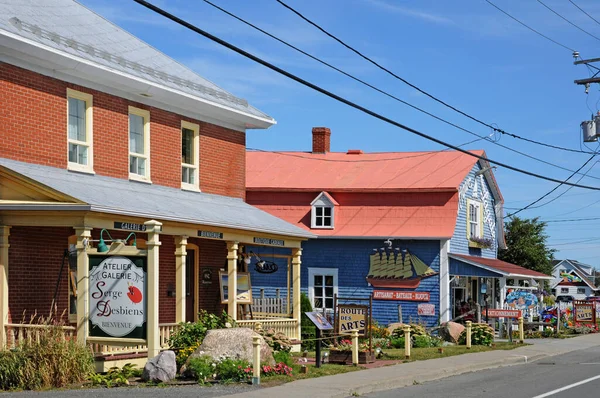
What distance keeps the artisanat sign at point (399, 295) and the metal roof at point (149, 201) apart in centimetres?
1050

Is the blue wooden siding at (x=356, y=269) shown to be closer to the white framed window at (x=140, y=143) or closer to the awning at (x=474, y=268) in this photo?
the awning at (x=474, y=268)

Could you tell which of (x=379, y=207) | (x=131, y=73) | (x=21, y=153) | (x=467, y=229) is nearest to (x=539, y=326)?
(x=467, y=229)

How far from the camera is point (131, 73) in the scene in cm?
2234

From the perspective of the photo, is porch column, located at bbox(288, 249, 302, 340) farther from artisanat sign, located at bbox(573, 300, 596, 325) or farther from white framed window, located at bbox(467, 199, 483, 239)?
artisanat sign, located at bbox(573, 300, 596, 325)

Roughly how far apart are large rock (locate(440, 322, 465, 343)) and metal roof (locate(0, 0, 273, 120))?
9.17 meters

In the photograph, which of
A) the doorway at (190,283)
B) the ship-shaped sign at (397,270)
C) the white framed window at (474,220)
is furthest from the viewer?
the white framed window at (474,220)

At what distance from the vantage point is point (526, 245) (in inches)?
2077

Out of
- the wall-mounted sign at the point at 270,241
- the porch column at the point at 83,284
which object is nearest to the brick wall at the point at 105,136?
the wall-mounted sign at the point at 270,241

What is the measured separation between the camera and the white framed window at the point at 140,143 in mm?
23578

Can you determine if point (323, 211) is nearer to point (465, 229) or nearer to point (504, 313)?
point (465, 229)

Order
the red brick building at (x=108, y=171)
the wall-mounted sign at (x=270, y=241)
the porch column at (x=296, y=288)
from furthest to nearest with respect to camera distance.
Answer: the porch column at (x=296, y=288) → the wall-mounted sign at (x=270, y=241) → the red brick building at (x=108, y=171)

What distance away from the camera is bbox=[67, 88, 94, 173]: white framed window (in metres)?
21.4

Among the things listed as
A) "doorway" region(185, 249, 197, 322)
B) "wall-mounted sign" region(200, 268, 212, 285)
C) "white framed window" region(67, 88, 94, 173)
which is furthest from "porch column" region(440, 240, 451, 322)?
"white framed window" region(67, 88, 94, 173)

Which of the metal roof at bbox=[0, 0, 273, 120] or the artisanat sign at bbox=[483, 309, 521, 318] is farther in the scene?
the artisanat sign at bbox=[483, 309, 521, 318]
